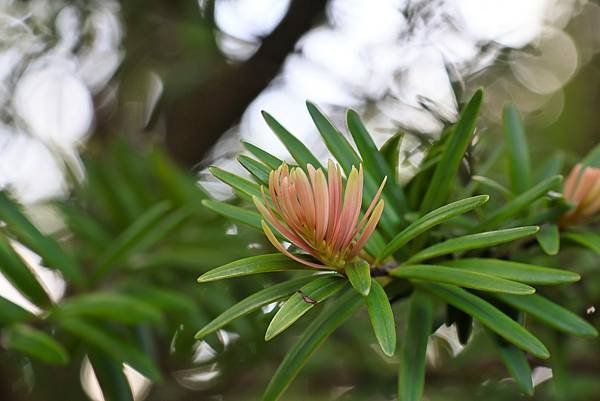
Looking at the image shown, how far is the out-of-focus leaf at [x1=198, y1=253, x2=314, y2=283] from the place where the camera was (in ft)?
0.68

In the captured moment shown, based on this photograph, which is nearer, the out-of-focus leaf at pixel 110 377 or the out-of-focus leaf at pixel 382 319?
the out-of-focus leaf at pixel 382 319

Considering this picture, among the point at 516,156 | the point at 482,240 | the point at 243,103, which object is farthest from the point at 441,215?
the point at 243,103

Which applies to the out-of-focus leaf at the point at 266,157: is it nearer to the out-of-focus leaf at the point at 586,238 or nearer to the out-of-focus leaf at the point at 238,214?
the out-of-focus leaf at the point at 238,214

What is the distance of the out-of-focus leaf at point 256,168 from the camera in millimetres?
236

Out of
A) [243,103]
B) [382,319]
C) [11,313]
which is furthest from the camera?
[243,103]

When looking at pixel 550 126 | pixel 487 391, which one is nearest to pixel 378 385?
pixel 487 391

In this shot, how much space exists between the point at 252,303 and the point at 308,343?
0.03 metres

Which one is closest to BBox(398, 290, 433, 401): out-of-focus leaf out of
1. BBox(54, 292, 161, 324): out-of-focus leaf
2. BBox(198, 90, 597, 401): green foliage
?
BBox(198, 90, 597, 401): green foliage

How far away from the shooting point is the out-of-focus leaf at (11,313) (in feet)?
1.00

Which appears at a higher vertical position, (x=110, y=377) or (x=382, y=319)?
(x=382, y=319)

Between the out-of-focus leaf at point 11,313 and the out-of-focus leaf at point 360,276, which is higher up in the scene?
the out-of-focus leaf at point 360,276

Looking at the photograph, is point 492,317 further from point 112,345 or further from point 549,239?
point 112,345

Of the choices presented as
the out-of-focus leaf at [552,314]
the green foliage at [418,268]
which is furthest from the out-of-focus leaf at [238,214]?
the out-of-focus leaf at [552,314]

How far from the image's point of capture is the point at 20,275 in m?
0.32
